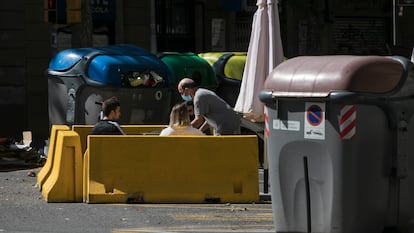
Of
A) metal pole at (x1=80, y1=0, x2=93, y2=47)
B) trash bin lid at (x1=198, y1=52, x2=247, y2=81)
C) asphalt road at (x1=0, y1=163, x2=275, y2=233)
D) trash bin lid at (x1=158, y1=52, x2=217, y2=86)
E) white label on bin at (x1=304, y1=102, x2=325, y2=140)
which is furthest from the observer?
metal pole at (x1=80, y1=0, x2=93, y2=47)

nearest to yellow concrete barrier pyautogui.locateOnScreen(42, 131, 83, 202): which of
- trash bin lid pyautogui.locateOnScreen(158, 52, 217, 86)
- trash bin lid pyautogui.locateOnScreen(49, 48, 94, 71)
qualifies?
trash bin lid pyautogui.locateOnScreen(49, 48, 94, 71)

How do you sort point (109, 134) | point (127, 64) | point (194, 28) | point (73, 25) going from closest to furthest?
point (109, 134)
point (127, 64)
point (73, 25)
point (194, 28)

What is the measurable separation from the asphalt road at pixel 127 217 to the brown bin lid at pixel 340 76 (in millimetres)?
1805

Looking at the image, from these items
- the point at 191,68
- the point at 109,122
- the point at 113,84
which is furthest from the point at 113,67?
the point at 109,122

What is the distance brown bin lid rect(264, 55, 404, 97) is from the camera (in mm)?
7969

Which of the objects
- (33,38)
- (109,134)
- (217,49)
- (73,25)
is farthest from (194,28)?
(109,134)

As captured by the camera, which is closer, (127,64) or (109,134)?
(109,134)

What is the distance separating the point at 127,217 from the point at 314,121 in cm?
294

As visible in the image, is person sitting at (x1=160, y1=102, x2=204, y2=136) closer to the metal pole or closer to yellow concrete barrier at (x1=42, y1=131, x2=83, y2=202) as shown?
yellow concrete barrier at (x1=42, y1=131, x2=83, y2=202)

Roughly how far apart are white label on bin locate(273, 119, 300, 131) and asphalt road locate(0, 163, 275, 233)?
1382 millimetres

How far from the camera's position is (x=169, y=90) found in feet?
50.6

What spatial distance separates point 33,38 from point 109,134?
11.6 m

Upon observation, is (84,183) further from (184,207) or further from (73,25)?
(73,25)

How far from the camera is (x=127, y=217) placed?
10.3 meters
